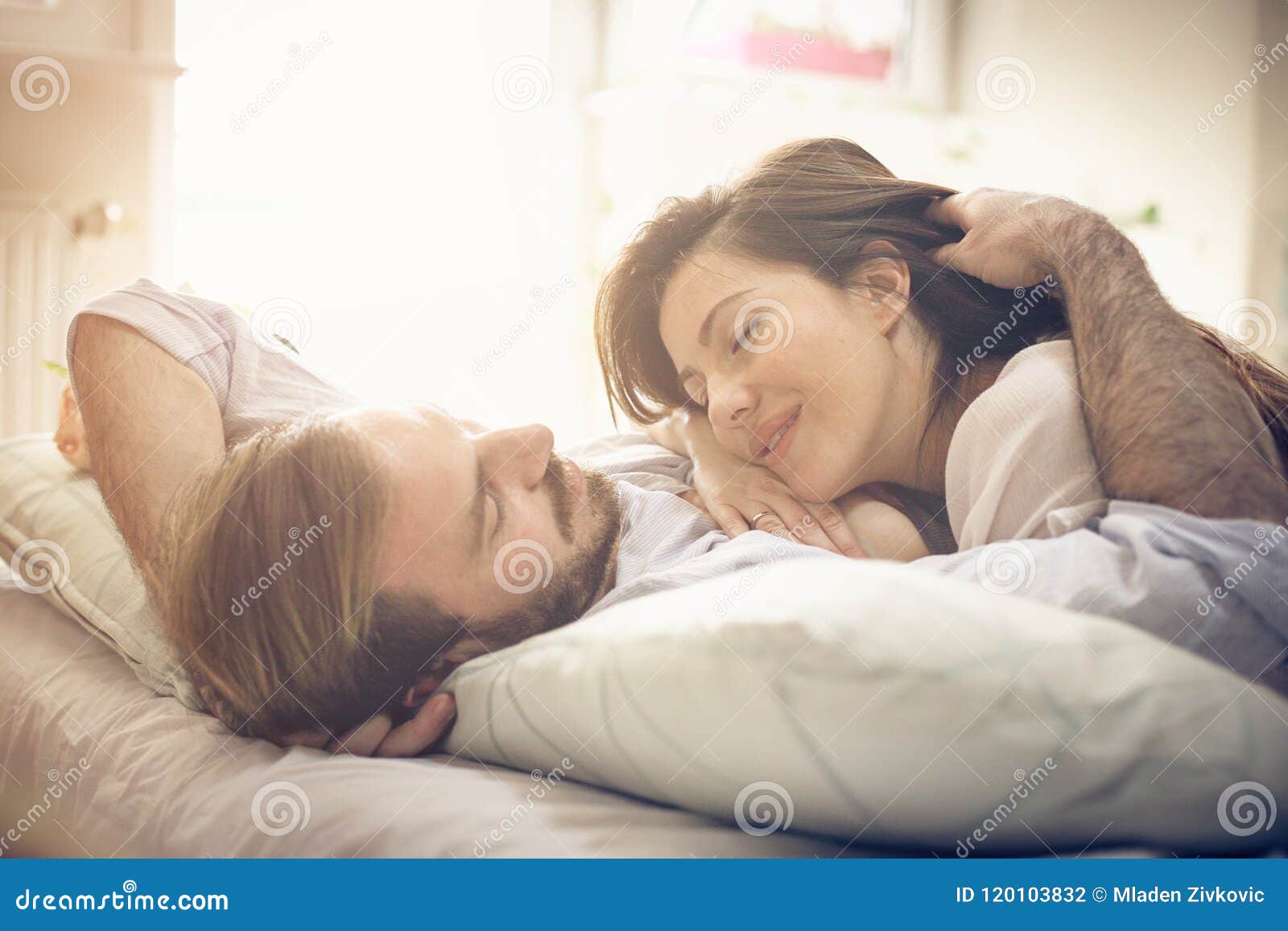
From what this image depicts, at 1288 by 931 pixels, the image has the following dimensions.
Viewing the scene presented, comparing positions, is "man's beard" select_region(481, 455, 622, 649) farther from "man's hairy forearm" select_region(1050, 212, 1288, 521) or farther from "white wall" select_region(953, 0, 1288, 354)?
"white wall" select_region(953, 0, 1288, 354)

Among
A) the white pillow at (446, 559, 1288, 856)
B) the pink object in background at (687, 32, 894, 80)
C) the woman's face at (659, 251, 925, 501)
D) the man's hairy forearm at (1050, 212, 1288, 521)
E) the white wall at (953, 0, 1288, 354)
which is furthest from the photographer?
the pink object in background at (687, 32, 894, 80)

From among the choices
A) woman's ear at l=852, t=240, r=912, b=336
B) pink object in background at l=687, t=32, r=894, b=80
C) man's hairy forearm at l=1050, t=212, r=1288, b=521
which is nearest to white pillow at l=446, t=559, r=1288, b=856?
man's hairy forearm at l=1050, t=212, r=1288, b=521

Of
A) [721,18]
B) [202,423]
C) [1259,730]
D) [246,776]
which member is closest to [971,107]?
[721,18]

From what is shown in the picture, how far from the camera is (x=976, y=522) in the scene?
0.74 meters

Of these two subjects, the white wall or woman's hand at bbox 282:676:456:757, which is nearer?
woman's hand at bbox 282:676:456:757

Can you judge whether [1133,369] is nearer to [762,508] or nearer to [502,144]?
[762,508]

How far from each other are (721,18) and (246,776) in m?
0.85

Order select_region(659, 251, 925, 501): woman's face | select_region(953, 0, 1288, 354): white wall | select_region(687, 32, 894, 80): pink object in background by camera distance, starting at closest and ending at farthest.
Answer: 1. select_region(659, 251, 925, 501): woman's face
2. select_region(953, 0, 1288, 354): white wall
3. select_region(687, 32, 894, 80): pink object in background

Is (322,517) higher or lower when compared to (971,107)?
lower

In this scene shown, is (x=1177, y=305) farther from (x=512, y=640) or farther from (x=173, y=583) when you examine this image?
(x=173, y=583)

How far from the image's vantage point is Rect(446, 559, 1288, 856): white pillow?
1.90ft

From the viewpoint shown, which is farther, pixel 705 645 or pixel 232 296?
pixel 232 296

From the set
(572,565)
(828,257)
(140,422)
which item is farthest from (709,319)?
(140,422)
